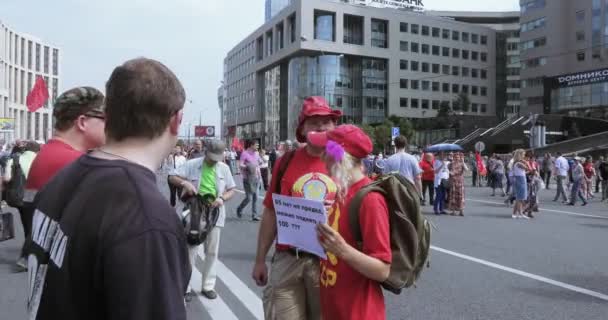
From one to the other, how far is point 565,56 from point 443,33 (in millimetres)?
21632

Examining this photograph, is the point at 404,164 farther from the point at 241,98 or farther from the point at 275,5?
the point at 275,5

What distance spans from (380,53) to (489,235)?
249ft

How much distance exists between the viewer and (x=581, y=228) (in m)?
12.2

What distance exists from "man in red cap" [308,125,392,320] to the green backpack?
0.12ft

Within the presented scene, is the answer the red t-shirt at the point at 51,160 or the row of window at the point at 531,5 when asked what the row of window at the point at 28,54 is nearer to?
the row of window at the point at 531,5

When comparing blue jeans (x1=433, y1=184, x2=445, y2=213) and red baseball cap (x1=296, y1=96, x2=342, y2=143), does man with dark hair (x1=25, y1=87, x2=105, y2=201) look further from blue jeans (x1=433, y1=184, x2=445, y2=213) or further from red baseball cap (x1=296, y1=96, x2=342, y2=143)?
blue jeans (x1=433, y1=184, x2=445, y2=213)

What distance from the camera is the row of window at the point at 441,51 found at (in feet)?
285

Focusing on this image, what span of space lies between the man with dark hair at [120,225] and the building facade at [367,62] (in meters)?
75.8

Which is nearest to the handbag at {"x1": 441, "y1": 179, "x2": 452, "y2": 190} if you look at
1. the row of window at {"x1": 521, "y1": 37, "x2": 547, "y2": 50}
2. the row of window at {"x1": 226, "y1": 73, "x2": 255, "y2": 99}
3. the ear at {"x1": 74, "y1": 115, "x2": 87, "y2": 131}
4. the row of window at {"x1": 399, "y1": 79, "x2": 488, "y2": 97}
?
the ear at {"x1": 74, "y1": 115, "x2": 87, "y2": 131}

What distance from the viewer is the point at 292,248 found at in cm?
334

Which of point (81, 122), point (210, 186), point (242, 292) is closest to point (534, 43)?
point (210, 186)

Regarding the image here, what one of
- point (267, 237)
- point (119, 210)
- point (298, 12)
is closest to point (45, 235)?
point (119, 210)

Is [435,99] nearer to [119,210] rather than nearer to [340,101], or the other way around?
[340,101]

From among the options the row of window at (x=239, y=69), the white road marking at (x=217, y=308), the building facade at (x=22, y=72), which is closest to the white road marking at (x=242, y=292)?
the white road marking at (x=217, y=308)
